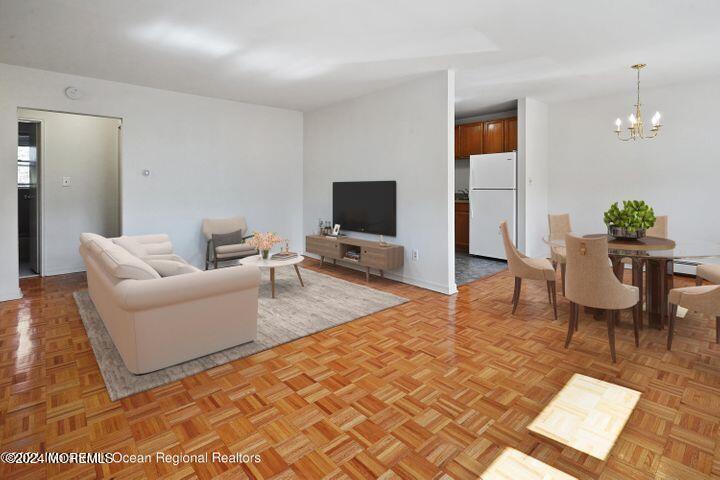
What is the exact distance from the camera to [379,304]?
4.14 m

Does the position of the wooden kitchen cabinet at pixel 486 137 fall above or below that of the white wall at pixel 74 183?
above

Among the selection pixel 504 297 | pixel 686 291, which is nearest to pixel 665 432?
pixel 686 291

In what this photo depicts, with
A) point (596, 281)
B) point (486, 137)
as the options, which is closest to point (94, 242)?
point (596, 281)

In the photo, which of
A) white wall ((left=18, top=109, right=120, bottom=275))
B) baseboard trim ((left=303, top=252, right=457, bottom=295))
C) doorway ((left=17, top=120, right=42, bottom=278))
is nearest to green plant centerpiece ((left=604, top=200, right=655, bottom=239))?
baseboard trim ((left=303, top=252, right=457, bottom=295))

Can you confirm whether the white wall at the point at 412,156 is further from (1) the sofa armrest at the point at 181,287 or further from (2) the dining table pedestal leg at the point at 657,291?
(1) the sofa armrest at the point at 181,287

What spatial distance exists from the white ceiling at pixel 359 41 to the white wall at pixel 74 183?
1510 mm

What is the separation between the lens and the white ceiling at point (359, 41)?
2920mm

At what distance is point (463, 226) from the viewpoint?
7.25m

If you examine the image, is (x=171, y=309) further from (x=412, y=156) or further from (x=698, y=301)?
(x=698, y=301)

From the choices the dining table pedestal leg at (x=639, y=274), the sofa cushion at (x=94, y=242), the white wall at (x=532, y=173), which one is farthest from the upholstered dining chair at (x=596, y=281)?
the sofa cushion at (x=94, y=242)

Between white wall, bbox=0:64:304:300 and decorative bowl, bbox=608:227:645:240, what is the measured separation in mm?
4886

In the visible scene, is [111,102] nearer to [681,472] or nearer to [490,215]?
[490,215]

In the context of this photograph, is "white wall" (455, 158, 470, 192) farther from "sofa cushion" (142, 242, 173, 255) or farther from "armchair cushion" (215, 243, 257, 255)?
"sofa cushion" (142, 242, 173, 255)

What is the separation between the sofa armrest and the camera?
2.42 metres
